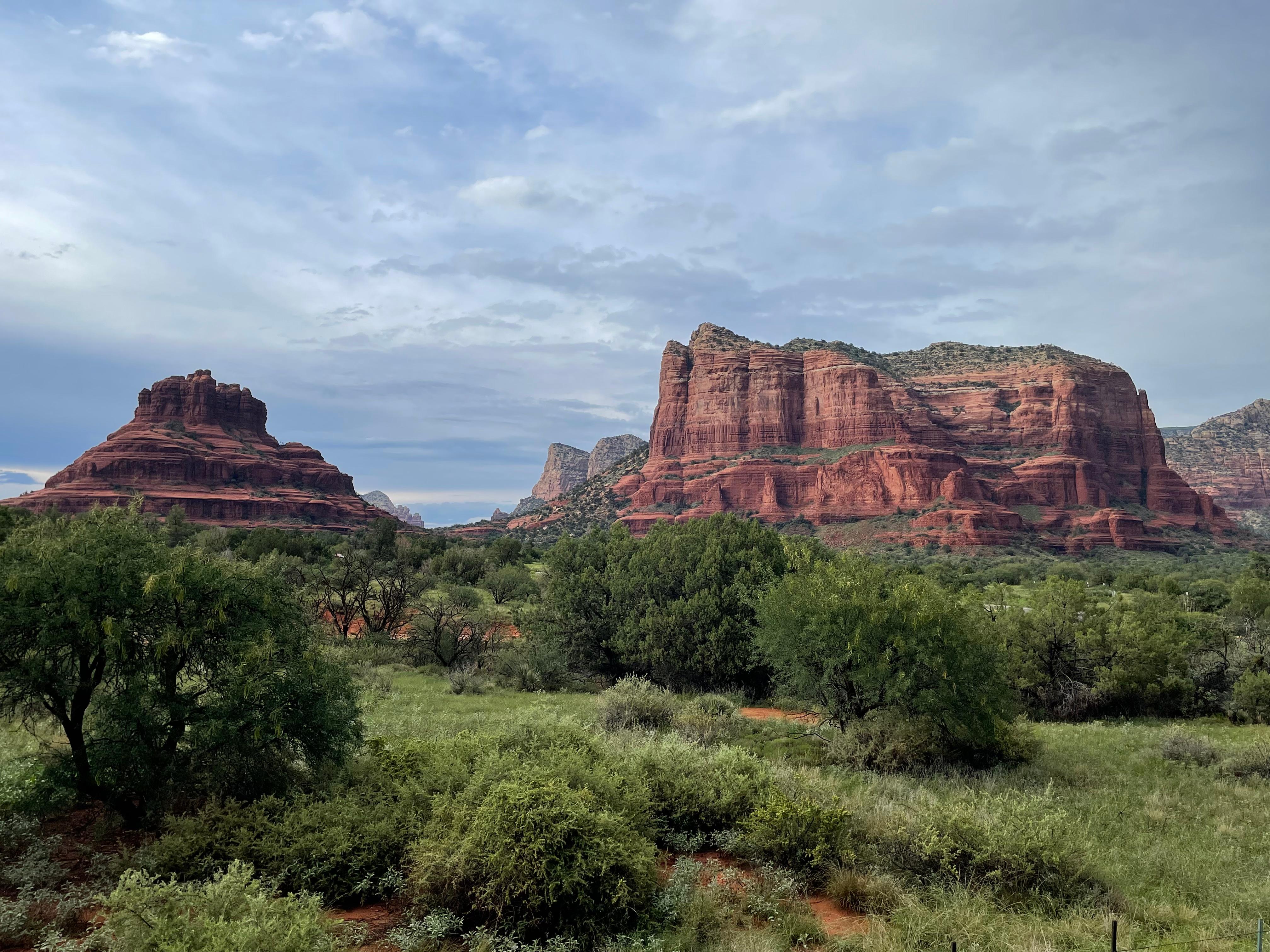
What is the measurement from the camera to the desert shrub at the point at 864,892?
7.73 m

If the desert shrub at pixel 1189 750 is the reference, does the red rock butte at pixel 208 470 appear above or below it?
above

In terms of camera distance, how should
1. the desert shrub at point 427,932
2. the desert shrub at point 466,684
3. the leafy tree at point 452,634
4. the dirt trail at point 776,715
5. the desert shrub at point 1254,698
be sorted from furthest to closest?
the leafy tree at point 452,634, the desert shrub at point 466,684, the desert shrub at point 1254,698, the dirt trail at point 776,715, the desert shrub at point 427,932

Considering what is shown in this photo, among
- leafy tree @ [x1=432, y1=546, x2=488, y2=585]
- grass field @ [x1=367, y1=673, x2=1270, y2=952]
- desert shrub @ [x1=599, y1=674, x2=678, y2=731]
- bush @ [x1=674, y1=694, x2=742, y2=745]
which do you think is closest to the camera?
grass field @ [x1=367, y1=673, x2=1270, y2=952]

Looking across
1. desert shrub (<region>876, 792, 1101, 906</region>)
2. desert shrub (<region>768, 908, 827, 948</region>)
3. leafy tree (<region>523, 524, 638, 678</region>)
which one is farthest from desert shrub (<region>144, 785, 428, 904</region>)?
leafy tree (<region>523, 524, 638, 678</region>)

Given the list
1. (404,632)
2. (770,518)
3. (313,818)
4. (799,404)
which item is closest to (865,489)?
(770,518)

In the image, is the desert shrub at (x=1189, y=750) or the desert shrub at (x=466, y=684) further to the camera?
the desert shrub at (x=466, y=684)

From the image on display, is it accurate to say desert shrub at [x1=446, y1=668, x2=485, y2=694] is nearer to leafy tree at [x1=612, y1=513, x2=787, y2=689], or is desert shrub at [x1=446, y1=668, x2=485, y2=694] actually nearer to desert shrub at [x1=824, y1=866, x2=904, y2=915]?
leafy tree at [x1=612, y1=513, x2=787, y2=689]

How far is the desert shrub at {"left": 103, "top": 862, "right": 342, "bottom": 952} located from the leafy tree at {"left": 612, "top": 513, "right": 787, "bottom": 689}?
1592 centimetres

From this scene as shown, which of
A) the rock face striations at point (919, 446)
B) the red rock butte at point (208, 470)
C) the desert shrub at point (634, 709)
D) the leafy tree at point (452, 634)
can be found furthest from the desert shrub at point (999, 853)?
the red rock butte at point (208, 470)

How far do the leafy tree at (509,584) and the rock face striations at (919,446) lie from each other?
262 ft

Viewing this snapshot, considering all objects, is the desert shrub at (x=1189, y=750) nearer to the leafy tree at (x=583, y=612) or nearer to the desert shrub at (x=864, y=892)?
the desert shrub at (x=864, y=892)

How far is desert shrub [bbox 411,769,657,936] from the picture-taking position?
271 inches

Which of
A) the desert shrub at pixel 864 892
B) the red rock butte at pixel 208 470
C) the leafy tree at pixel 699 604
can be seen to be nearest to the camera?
the desert shrub at pixel 864 892

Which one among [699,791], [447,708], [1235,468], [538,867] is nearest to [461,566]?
[447,708]
